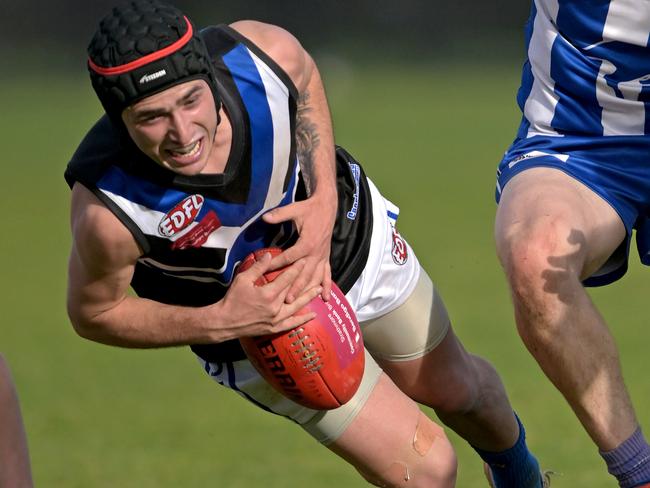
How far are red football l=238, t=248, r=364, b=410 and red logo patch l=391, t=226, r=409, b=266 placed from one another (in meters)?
0.66

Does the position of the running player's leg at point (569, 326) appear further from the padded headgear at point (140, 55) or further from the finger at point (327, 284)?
the padded headgear at point (140, 55)

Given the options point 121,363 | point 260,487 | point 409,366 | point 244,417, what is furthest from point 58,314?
point 409,366

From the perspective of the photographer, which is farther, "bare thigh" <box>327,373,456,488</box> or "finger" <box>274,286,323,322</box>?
"bare thigh" <box>327,373,456,488</box>

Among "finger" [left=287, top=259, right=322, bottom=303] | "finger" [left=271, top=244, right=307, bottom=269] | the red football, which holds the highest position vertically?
"finger" [left=271, top=244, right=307, bottom=269]

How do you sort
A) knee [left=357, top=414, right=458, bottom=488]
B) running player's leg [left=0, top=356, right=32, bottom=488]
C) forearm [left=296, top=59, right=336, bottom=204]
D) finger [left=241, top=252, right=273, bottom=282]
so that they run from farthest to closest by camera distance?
forearm [left=296, top=59, right=336, bottom=204] → knee [left=357, top=414, right=458, bottom=488] → finger [left=241, top=252, right=273, bottom=282] → running player's leg [left=0, top=356, right=32, bottom=488]

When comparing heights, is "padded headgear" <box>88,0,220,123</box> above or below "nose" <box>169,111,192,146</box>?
above

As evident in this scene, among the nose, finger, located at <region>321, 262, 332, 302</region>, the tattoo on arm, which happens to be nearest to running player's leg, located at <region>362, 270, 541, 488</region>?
finger, located at <region>321, 262, 332, 302</region>

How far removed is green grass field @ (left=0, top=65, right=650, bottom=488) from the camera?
18.8 feet

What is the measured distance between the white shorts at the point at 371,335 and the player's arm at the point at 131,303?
1.51 ft

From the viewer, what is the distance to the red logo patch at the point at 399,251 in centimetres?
487

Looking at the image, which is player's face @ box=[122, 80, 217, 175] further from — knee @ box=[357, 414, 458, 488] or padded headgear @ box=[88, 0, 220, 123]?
→ knee @ box=[357, 414, 458, 488]

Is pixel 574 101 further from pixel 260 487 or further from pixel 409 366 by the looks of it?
pixel 260 487

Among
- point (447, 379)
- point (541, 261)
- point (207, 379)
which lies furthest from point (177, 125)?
point (207, 379)

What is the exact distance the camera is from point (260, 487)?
540cm
